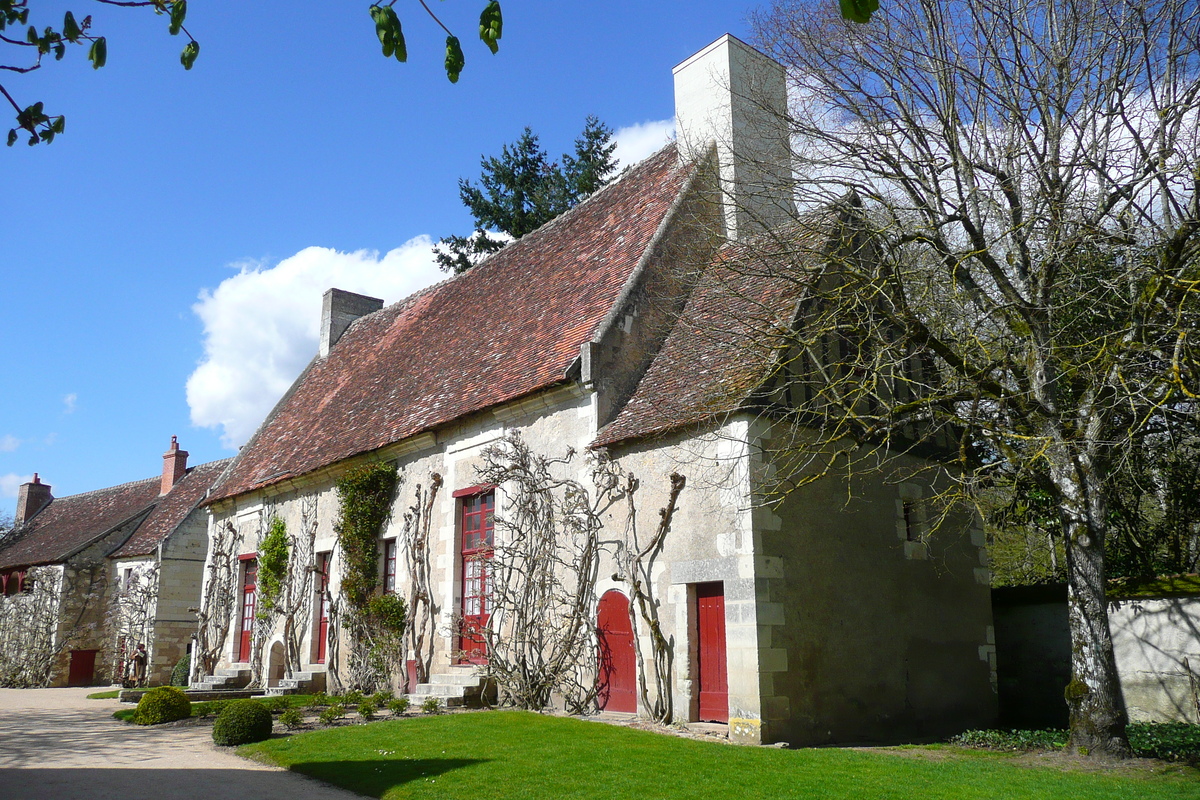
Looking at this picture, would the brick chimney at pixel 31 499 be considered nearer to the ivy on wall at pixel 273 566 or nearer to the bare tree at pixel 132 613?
the bare tree at pixel 132 613

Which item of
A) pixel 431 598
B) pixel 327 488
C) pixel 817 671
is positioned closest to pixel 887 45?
pixel 817 671

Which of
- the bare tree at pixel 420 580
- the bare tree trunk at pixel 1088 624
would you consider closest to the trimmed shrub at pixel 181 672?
the bare tree at pixel 420 580

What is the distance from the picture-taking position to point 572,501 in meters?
11.6

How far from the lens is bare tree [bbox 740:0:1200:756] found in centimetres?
823

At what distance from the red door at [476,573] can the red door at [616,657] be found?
1.95 meters

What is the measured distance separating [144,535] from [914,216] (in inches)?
924

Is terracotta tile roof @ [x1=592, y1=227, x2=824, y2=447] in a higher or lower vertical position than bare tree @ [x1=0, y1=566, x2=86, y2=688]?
higher

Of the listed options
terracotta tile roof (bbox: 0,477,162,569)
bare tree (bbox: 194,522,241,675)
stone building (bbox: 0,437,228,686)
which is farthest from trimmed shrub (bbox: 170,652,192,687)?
terracotta tile roof (bbox: 0,477,162,569)

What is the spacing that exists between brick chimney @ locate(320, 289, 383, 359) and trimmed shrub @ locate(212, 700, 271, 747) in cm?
1372

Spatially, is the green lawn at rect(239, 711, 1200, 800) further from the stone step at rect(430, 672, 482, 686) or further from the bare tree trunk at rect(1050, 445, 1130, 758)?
the stone step at rect(430, 672, 482, 686)

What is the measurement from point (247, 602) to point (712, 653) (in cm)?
1300

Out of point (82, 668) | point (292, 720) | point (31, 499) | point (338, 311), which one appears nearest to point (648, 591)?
point (292, 720)

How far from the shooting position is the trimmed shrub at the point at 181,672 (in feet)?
70.9

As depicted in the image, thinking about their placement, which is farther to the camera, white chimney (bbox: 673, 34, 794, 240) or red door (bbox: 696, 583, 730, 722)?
white chimney (bbox: 673, 34, 794, 240)
